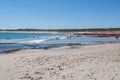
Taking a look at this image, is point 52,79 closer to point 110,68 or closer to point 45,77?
point 45,77

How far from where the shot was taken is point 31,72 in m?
11.2

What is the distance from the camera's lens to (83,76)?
9.88 m

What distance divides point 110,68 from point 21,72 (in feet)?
14.3

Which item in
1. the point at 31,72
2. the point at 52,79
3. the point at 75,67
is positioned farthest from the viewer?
the point at 75,67

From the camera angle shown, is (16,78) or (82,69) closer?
(16,78)

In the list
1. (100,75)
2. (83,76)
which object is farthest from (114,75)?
(83,76)

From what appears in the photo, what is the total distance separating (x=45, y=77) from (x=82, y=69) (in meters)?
2.16

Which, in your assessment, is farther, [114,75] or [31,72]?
[31,72]

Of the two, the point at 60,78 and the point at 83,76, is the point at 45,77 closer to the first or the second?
the point at 60,78

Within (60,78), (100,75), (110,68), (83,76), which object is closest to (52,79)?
(60,78)

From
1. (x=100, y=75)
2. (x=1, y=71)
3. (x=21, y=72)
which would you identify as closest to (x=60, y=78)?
(x=100, y=75)

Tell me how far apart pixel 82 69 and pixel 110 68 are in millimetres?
1360

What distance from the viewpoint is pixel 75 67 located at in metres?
11.9

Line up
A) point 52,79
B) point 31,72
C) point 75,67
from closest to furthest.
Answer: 1. point 52,79
2. point 31,72
3. point 75,67
